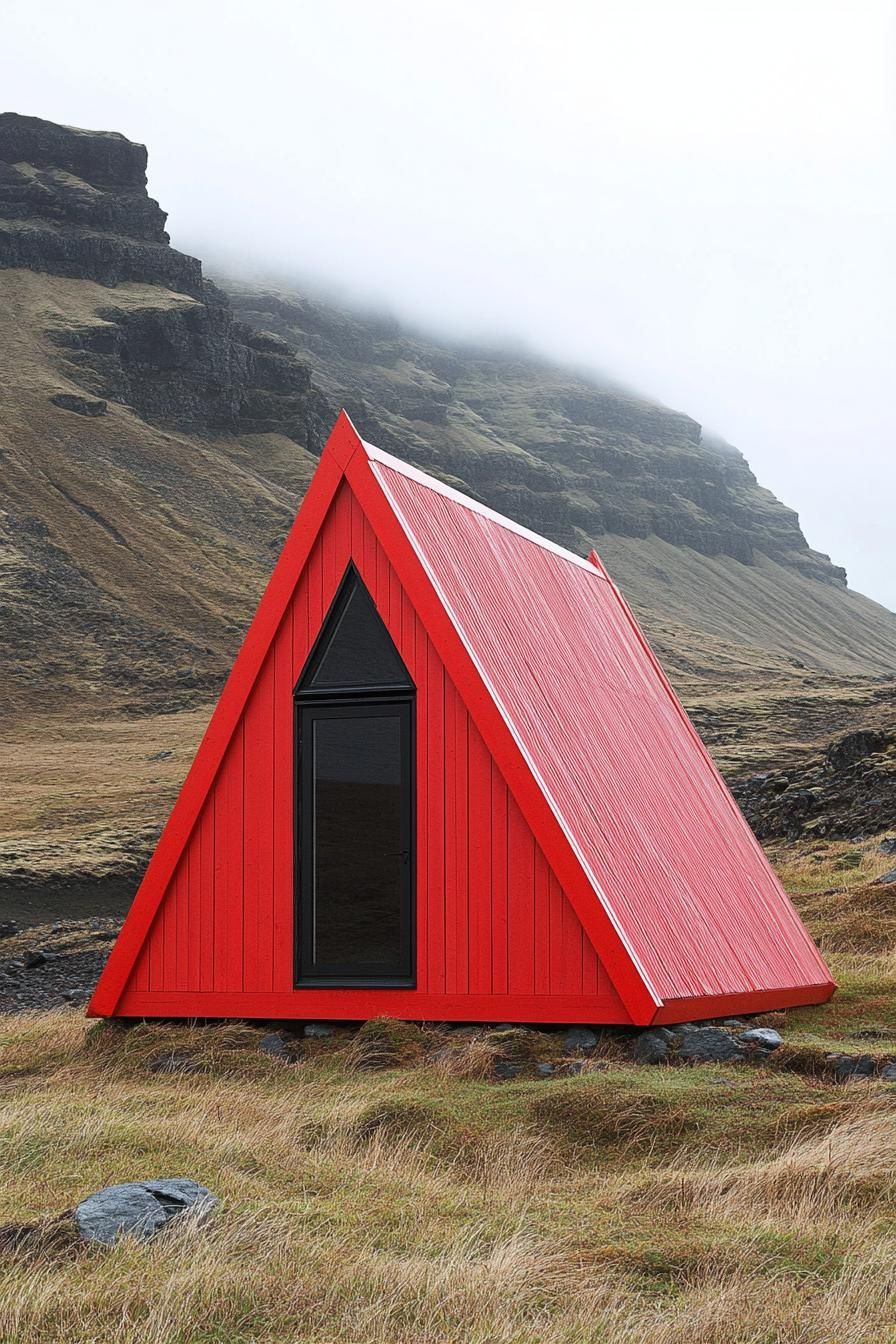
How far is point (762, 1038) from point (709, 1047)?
0.45m

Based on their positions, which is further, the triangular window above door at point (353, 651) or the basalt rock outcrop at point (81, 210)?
the basalt rock outcrop at point (81, 210)

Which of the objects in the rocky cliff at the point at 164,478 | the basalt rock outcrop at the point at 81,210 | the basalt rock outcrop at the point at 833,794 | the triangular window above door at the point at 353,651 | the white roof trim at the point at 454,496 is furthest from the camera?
the basalt rock outcrop at the point at 81,210

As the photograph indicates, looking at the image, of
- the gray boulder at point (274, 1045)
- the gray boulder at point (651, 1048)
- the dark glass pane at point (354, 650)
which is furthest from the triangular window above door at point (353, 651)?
the gray boulder at point (651, 1048)

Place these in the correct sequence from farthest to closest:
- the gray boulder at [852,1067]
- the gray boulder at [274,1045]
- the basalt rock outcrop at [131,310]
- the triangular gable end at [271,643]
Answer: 1. the basalt rock outcrop at [131,310]
2. the triangular gable end at [271,643]
3. the gray boulder at [274,1045]
4. the gray boulder at [852,1067]

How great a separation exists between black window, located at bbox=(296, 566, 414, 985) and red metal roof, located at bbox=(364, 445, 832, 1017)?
0.87m

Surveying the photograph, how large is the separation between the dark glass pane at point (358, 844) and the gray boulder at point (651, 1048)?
6.68 feet

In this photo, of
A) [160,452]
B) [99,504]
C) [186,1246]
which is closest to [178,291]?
[160,452]

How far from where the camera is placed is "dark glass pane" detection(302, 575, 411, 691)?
11.5 metres

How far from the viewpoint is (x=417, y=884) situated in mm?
10953

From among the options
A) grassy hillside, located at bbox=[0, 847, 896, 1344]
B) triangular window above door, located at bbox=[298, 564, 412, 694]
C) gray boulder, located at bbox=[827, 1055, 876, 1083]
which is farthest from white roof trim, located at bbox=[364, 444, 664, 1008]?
gray boulder, located at bbox=[827, 1055, 876, 1083]

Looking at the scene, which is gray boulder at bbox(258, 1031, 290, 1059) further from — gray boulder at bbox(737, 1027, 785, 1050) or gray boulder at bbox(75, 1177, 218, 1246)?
gray boulder at bbox(75, 1177, 218, 1246)

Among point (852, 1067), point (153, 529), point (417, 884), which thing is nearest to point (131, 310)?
point (153, 529)

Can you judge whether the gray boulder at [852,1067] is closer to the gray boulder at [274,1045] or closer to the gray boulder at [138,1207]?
the gray boulder at [274,1045]

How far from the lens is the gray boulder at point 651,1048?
988 cm
